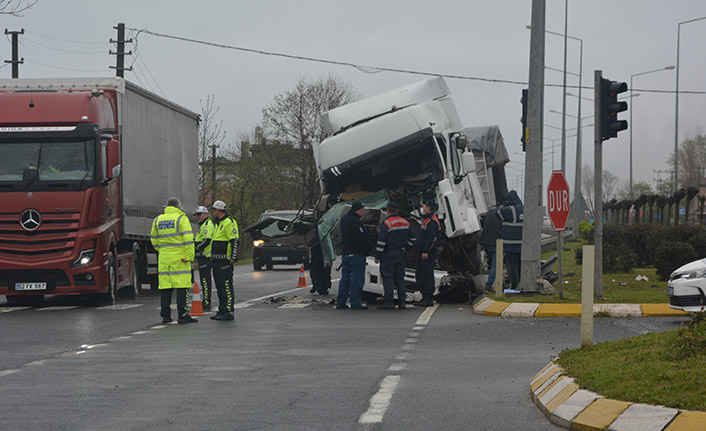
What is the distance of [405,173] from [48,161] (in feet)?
19.7

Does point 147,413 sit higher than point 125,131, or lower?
lower

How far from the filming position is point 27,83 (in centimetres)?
1992

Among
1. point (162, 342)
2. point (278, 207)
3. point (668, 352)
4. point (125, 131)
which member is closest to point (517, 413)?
point (668, 352)

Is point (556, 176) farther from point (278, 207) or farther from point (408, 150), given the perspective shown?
point (278, 207)

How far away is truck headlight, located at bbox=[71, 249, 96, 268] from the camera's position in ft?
60.6

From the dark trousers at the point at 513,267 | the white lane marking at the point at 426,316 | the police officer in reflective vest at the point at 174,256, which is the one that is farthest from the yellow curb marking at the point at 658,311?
the police officer in reflective vest at the point at 174,256

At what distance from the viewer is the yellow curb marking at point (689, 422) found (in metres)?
6.27

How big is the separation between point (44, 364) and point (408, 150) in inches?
353

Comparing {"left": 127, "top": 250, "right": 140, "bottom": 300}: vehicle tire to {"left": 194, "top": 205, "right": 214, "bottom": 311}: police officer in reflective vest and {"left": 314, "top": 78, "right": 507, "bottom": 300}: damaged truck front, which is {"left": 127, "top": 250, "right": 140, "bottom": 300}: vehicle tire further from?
{"left": 314, "top": 78, "right": 507, "bottom": 300}: damaged truck front

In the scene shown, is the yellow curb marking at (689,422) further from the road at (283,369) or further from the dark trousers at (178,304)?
the dark trousers at (178,304)

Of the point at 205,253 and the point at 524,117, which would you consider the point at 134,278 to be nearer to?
the point at 205,253

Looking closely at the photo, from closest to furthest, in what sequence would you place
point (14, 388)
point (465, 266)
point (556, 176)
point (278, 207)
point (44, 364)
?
point (14, 388) → point (44, 364) → point (556, 176) → point (465, 266) → point (278, 207)

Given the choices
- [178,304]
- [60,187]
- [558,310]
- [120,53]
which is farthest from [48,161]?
[120,53]

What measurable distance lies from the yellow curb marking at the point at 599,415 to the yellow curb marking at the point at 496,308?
9.33 m
